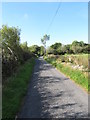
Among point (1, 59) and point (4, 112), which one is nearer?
point (4, 112)

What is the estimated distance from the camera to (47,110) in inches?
268

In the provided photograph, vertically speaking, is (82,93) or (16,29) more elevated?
(16,29)

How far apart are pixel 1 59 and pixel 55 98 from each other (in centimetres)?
390

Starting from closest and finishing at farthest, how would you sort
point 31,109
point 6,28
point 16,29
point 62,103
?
point 31,109 < point 62,103 < point 6,28 < point 16,29

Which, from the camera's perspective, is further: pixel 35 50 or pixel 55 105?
pixel 35 50

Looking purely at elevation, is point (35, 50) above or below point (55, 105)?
above

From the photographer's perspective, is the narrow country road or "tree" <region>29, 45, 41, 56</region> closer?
the narrow country road

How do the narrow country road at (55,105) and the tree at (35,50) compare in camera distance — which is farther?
the tree at (35,50)

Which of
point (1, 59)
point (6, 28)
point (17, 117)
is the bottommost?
point (17, 117)

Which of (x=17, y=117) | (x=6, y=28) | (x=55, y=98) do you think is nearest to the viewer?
(x=17, y=117)

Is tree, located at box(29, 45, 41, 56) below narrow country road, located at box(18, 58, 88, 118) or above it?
above

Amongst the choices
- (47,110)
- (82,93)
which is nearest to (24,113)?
(47,110)

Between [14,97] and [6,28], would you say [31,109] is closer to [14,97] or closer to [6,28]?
[14,97]

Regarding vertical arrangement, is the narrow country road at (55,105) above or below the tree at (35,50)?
below
